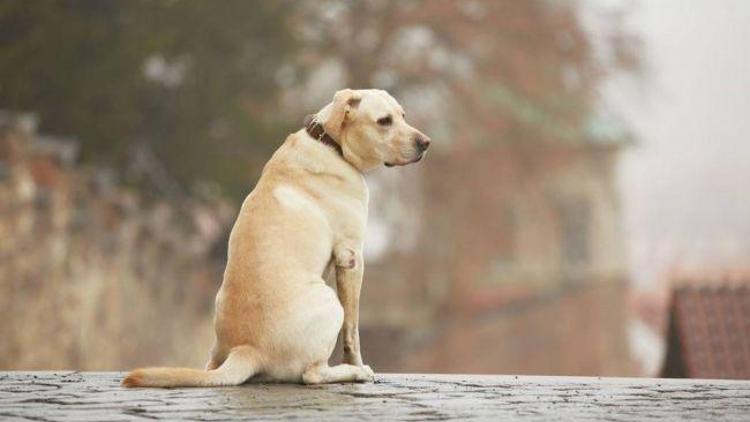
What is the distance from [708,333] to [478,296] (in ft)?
74.5

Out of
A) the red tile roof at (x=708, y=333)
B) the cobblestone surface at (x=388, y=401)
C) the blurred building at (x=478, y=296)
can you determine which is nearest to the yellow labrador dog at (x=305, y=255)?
the cobblestone surface at (x=388, y=401)

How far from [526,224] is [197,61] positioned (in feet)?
96.2

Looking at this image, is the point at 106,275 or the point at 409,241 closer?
the point at 106,275

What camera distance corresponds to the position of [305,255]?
7129mm

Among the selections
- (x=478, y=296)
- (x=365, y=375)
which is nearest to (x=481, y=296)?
(x=478, y=296)

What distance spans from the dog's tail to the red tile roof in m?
8.33

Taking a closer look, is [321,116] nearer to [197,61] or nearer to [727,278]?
[727,278]

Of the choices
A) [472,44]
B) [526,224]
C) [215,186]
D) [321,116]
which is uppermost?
[526,224]

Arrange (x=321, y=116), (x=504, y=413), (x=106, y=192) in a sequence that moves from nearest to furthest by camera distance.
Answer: (x=504, y=413) → (x=321, y=116) → (x=106, y=192)

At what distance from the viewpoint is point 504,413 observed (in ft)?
20.4

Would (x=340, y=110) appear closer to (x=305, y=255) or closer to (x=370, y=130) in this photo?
(x=370, y=130)

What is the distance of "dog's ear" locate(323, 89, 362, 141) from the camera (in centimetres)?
740

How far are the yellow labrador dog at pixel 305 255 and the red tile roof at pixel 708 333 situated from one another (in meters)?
7.87

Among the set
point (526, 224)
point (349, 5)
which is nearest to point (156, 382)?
point (349, 5)
